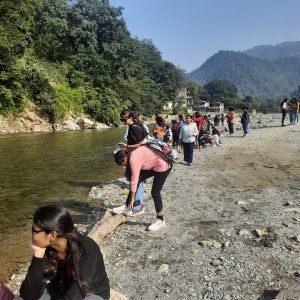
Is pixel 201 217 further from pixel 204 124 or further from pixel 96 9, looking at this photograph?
pixel 96 9

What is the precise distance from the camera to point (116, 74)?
61188 millimetres

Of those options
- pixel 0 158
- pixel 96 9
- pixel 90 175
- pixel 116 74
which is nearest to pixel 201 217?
pixel 90 175

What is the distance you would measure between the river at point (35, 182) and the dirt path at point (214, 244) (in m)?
2.02

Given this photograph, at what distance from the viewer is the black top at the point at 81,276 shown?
3.23m

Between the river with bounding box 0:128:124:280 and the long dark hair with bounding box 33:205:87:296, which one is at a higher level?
the long dark hair with bounding box 33:205:87:296

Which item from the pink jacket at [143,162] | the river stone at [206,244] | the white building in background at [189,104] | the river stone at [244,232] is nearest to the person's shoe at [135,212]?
the pink jacket at [143,162]

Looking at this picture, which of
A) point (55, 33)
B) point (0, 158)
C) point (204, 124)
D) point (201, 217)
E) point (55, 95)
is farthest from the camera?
point (55, 33)

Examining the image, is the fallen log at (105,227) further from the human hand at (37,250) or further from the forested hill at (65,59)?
the forested hill at (65,59)

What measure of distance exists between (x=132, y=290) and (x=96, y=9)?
6459cm

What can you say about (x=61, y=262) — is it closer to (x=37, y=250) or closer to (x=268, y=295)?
(x=37, y=250)

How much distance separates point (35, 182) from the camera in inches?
547

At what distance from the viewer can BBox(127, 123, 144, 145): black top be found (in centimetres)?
761

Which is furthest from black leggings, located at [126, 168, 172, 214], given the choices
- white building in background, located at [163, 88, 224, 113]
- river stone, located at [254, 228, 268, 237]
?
white building in background, located at [163, 88, 224, 113]

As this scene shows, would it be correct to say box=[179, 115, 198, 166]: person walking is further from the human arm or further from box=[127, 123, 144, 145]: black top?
the human arm
